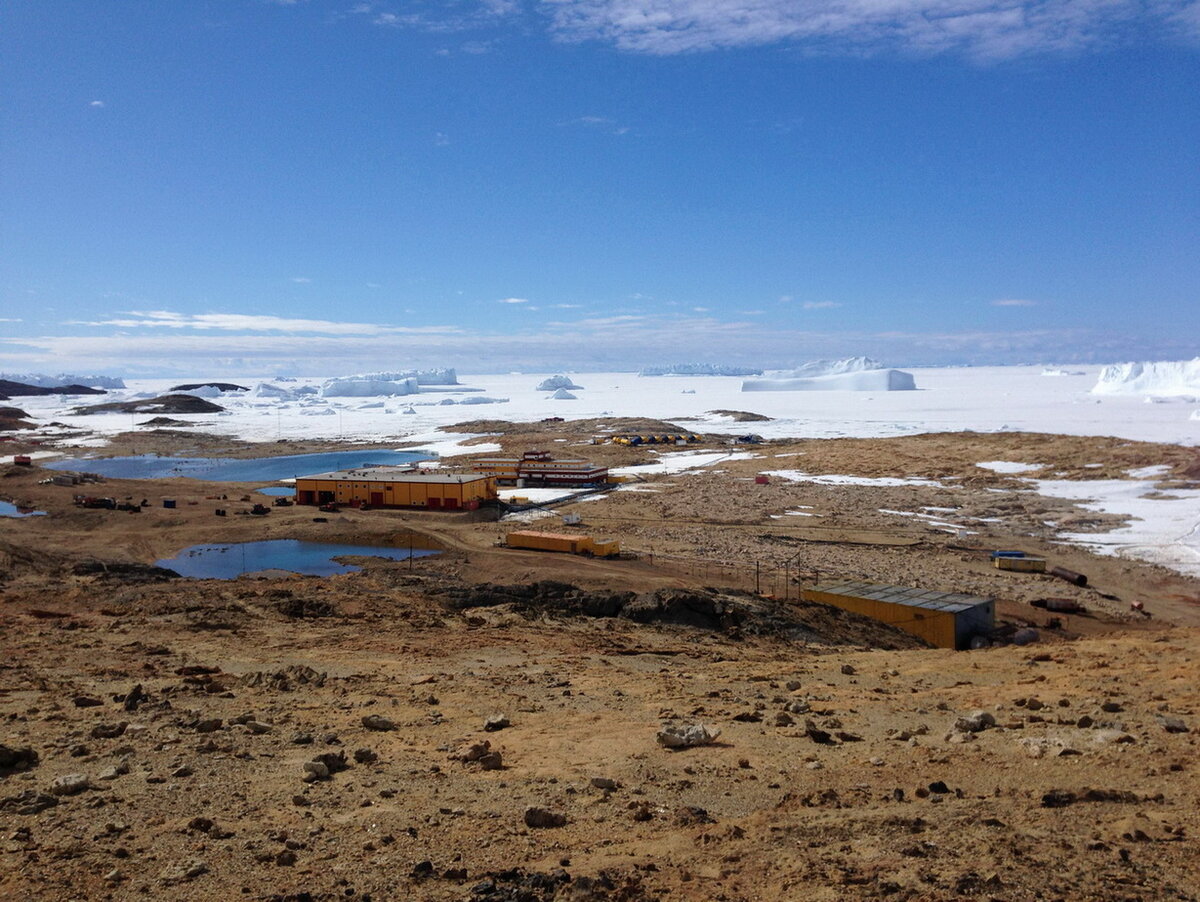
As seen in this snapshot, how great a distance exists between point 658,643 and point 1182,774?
26.8ft

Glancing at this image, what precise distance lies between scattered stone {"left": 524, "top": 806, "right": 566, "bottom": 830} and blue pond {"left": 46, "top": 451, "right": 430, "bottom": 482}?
4633 centimetres

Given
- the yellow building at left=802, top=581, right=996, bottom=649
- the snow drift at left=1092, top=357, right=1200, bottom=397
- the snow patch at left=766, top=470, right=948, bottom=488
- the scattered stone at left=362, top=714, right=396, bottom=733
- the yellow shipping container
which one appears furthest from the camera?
the snow drift at left=1092, top=357, right=1200, bottom=397

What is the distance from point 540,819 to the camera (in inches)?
209

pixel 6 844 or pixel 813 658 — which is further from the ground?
pixel 6 844

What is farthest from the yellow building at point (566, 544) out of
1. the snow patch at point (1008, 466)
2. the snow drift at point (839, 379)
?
the snow drift at point (839, 379)

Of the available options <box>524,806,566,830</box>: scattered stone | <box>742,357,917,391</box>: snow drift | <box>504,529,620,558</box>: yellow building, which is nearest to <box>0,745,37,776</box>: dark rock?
<box>524,806,566,830</box>: scattered stone

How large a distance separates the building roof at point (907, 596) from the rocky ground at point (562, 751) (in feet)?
3.49

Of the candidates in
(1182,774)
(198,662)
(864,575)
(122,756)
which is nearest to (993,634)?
(864,575)

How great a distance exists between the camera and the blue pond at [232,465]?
167 ft

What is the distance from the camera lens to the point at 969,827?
5.12 meters

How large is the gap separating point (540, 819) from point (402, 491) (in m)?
30.7

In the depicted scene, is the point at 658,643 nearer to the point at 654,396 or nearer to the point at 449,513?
the point at 449,513

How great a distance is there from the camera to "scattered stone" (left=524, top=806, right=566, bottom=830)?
17.4 ft

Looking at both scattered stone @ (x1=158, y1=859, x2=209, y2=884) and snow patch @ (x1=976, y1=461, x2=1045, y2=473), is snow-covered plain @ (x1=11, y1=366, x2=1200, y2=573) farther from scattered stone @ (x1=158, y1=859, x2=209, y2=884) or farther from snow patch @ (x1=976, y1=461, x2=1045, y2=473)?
scattered stone @ (x1=158, y1=859, x2=209, y2=884)
